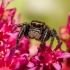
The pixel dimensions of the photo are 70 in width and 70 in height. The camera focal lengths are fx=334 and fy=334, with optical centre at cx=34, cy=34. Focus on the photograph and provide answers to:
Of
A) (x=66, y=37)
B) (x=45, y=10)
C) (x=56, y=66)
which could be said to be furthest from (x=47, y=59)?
(x=45, y=10)

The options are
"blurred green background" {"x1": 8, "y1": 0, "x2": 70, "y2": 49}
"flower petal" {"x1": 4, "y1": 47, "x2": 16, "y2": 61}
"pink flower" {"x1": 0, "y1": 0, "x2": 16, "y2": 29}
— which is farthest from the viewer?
"blurred green background" {"x1": 8, "y1": 0, "x2": 70, "y2": 49}

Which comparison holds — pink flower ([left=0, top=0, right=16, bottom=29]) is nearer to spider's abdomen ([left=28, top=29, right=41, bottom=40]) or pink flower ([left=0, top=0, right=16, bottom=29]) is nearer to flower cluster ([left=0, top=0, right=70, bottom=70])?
flower cluster ([left=0, top=0, right=70, bottom=70])

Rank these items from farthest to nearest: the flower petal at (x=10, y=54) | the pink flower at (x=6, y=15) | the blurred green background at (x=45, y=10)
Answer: the blurred green background at (x=45, y=10) → the pink flower at (x=6, y=15) → the flower petal at (x=10, y=54)

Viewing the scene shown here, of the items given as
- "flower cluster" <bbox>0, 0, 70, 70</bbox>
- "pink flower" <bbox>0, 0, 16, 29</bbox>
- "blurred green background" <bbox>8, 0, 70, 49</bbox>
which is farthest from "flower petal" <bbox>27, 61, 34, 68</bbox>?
"blurred green background" <bbox>8, 0, 70, 49</bbox>

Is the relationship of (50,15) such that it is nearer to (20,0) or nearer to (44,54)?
(20,0)

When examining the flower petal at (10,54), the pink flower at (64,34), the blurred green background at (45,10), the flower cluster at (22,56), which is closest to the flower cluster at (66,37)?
the pink flower at (64,34)

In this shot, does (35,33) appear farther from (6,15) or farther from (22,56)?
(6,15)

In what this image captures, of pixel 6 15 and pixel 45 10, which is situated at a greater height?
pixel 6 15

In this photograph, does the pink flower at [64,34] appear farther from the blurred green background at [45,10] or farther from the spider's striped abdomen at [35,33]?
the blurred green background at [45,10]

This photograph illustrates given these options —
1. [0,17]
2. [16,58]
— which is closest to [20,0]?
[0,17]
